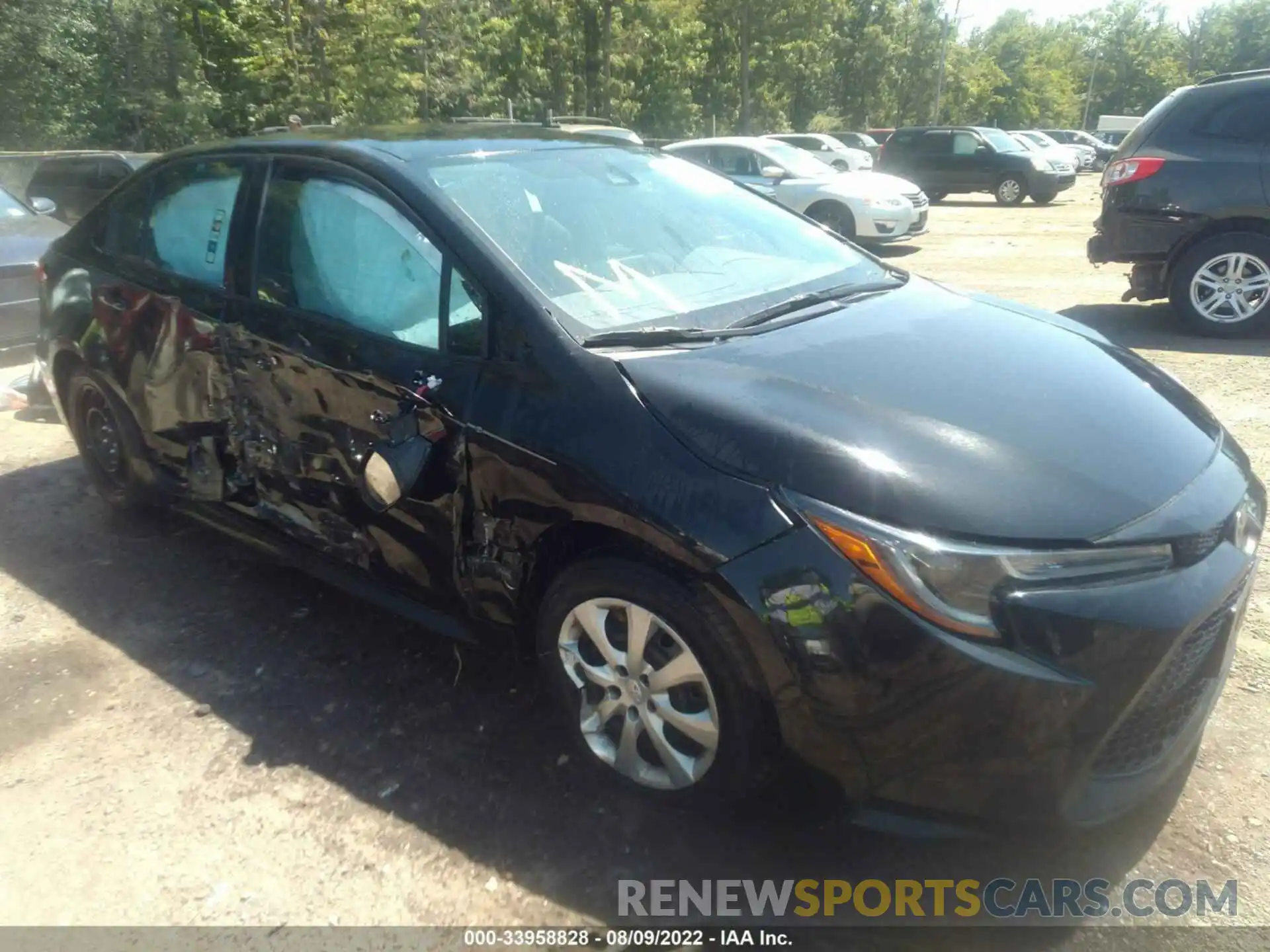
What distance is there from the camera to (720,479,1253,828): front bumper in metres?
2.06

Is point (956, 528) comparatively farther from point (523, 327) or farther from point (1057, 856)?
point (523, 327)

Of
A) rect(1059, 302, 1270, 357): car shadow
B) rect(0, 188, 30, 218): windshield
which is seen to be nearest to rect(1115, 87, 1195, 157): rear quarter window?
rect(1059, 302, 1270, 357): car shadow

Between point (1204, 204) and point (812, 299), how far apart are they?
5617mm

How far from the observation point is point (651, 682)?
2.49m

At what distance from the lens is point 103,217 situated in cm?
432

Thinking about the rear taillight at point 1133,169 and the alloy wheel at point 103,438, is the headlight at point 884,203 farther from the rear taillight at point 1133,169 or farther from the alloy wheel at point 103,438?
the alloy wheel at point 103,438

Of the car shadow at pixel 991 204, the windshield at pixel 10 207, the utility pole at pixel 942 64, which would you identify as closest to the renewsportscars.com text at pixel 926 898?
the windshield at pixel 10 207

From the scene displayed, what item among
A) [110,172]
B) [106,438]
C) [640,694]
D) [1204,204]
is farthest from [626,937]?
[110,172]

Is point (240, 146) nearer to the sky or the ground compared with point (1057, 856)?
nearer to the sky

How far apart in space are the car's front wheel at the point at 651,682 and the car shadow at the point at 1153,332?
5.02 m

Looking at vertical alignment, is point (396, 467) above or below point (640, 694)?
above

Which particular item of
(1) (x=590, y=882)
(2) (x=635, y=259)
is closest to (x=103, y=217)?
(2) (x=635, y=259)

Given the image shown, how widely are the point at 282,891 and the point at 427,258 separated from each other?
172 centimetres

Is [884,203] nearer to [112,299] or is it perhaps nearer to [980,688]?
[112,299]
